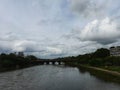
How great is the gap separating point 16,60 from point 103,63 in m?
56.3

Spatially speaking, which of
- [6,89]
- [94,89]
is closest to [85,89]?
[94,89]

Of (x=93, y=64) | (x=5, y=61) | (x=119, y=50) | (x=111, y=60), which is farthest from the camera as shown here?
(x=119, y=50)

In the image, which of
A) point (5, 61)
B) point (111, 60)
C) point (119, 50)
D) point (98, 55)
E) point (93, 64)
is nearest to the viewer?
point (111, 60)

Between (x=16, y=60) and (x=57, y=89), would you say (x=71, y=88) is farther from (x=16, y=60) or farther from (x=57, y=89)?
(x=16, y=60)

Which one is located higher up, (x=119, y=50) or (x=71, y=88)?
(x=119, y=50)

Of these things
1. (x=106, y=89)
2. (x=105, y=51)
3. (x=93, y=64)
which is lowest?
(x=106, y=89)

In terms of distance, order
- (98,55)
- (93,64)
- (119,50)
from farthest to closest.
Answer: (119,50), (98,55), (93,64)

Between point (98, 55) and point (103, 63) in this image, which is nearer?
point (103, 63)

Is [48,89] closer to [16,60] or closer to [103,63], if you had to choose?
[103,63]

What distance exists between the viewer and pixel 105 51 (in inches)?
5118

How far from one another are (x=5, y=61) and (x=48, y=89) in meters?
81.1

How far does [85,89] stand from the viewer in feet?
121

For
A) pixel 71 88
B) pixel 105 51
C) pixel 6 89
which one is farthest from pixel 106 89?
pixel 105 51

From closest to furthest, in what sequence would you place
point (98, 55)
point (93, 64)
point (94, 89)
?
point (94, 89), point (93, 64), point (98, 55)
